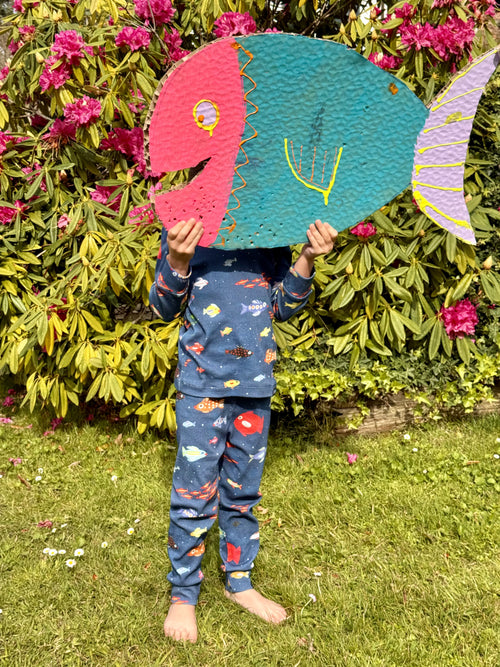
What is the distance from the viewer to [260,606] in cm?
191

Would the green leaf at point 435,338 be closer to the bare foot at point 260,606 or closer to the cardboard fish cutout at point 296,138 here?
the cardboard fish cutout at point 296,138

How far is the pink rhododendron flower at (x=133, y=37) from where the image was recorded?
2.42 m

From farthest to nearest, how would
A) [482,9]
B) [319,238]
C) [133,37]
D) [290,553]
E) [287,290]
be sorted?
→ [482,9] < [133,37] < [290,553] < [287,290] < [319,238]

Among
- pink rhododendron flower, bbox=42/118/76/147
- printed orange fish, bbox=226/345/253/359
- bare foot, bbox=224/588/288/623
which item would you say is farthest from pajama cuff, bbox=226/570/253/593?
pink rhododendron flower, bbox=42/118/76/147

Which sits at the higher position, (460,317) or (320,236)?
(320,236)

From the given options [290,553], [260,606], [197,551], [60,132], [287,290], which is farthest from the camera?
[60,132]

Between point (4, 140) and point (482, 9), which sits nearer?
point (482, 9)

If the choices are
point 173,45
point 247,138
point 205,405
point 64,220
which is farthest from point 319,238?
point 64,220

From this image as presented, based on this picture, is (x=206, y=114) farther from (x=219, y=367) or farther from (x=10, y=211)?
(x=10, y=211)

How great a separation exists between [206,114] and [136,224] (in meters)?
1.23

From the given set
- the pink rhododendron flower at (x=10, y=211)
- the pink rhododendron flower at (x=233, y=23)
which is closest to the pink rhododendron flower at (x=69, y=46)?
the pink rhododendron flower at (x=233, y=23)

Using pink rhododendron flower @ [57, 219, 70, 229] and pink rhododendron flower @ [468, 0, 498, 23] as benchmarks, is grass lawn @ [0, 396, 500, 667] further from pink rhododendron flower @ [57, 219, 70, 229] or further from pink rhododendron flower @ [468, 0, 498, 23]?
pink rhododendron flower @ [468, 0, 498, 23]

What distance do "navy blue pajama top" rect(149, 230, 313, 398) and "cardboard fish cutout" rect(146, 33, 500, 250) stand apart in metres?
0.12

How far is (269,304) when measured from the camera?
5.60 ft
